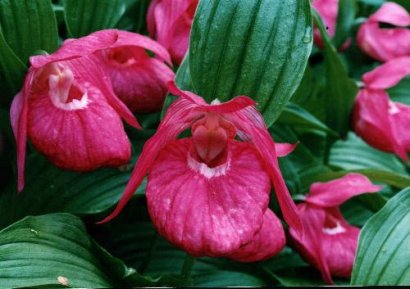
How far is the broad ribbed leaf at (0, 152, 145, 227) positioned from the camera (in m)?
1.07

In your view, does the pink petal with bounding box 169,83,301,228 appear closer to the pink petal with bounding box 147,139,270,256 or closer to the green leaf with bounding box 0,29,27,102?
the pink petal with bounding box 147,139,270,256

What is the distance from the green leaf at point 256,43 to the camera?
37.0 inches

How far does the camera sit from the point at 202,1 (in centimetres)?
96

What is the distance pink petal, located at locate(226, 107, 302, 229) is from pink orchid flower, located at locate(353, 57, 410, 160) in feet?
1.60

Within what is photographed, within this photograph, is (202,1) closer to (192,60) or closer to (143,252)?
(192,60)

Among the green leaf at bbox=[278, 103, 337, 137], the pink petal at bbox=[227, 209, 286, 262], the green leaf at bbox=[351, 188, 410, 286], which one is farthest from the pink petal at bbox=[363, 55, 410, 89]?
the pink petal at bbox=[227, 209, 286, 262]

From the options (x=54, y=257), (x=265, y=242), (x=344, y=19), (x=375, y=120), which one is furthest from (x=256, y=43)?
(x=344, y=19)

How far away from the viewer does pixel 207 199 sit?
33.2 inches

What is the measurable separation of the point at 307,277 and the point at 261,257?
264mm

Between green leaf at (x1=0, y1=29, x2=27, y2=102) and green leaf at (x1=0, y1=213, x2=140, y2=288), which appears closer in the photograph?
green leaf at (x1=0, y1=213, x2=140, y2=288)

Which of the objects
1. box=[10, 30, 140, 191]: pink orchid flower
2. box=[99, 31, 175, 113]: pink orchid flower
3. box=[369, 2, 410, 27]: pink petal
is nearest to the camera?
box=[10, 30, 140, 191]: pink orchid flower

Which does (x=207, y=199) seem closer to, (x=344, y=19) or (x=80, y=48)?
(x=80, y=48)

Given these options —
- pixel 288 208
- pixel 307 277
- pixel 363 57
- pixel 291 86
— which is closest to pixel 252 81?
pixel 291 86

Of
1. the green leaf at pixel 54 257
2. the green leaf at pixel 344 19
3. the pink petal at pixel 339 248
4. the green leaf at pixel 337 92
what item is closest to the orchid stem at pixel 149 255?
the green leaf at pixel 54 257
